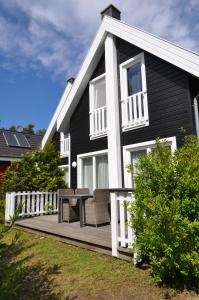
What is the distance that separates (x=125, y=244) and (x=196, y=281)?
140 centimetres

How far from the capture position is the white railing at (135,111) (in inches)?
327

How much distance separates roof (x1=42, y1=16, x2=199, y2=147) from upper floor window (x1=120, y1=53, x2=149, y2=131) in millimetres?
745

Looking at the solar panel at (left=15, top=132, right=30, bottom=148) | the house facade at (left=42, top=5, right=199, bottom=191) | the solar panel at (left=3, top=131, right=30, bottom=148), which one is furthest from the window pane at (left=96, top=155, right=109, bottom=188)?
the solar panel at (left=15, top=132, right=30, bottom=148)

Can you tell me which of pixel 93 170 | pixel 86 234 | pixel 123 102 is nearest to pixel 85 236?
pixel 86 234

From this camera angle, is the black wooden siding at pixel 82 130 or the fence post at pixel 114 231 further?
the black wooden siding at pixel 82 130

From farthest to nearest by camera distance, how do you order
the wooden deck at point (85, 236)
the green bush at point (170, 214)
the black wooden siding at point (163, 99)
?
1. the black wooden siding at point (163, 99)
2. the wooden deck at point (85, 236)
3. the green bush at point (170, 214)

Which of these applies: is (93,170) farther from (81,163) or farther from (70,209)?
(70,209)

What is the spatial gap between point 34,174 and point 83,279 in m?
7.65

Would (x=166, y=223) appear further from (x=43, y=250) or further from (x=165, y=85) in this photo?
(x=165, y=85)

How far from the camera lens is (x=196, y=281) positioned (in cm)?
366

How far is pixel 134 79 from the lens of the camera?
30.1 feet

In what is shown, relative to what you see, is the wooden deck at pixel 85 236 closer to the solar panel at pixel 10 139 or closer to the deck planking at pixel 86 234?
the deck planking at pixel 86 234

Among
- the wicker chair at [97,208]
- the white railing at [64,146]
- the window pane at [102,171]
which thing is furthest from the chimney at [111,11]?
the white railing at [64,146]

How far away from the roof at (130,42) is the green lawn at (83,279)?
510cm
